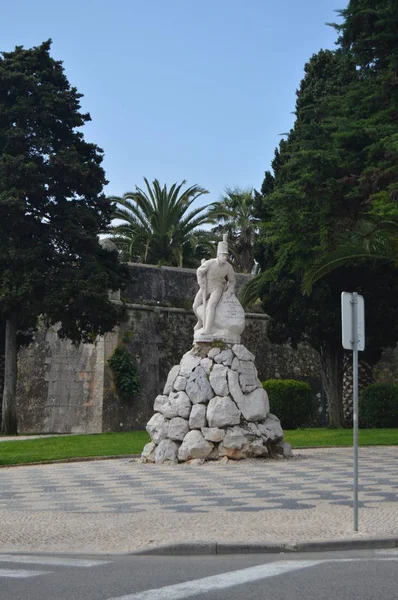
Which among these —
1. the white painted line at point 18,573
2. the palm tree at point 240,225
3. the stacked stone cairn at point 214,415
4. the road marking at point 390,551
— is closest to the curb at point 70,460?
the stacked stone cairn at point 214,415

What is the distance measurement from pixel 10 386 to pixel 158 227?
14862 mm

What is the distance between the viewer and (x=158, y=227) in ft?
125

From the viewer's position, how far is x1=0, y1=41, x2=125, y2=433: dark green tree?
2370 centimetres

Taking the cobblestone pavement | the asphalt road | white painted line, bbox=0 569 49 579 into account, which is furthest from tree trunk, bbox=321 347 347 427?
white painted line, bbox=0 569 49 579

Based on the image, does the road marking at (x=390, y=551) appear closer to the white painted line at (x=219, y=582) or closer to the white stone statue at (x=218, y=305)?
the white painted line at (x=219, y=582)

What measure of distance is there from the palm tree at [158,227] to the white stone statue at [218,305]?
20.2 m

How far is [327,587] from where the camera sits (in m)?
5.64

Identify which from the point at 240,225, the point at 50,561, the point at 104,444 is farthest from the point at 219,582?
the point at 240,225

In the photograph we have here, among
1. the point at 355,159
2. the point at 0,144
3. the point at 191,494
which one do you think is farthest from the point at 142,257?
the point at 191,494

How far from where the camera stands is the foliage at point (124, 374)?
28328 millimetres

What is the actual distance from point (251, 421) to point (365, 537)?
8.46 metres

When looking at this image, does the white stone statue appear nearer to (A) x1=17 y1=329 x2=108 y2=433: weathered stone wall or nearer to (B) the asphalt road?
(B) the asphalt road

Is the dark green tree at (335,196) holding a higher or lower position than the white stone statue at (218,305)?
higher

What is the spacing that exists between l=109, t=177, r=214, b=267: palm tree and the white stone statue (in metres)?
20.2
